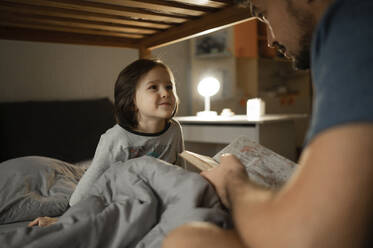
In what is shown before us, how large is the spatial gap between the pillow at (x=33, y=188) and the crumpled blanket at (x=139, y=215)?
36cm

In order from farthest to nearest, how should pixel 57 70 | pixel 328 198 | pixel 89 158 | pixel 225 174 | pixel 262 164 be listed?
pixel 57 70 → pixel 89 158 → pixel 262 164 → pixel 225 174 → pixel 328 198

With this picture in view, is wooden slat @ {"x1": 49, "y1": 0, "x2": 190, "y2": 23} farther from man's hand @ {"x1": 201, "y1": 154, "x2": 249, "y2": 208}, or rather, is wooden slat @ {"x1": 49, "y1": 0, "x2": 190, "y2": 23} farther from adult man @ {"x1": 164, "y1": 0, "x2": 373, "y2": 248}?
adult man @ {"x1": 164, "y1": 0, "x2": 373, "y2": 248}

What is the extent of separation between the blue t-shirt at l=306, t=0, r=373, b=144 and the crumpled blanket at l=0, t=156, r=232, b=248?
269 mm

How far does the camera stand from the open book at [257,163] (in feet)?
2.75

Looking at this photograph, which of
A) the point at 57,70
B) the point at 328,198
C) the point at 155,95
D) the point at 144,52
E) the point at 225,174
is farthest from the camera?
the point at 144,52

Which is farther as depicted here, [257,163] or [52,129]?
[52,129]

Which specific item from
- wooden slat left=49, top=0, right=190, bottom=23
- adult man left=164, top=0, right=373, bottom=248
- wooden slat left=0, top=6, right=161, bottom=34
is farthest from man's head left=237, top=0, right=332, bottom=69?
wooden slat left=0, top=6, right=161, bottom=34

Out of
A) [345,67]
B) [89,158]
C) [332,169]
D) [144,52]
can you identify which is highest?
[144,52]

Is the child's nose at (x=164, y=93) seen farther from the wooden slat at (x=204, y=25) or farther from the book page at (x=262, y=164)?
the wooden slat at (x=204, y=25)

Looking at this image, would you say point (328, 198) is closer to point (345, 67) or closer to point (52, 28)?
point (345, 67)

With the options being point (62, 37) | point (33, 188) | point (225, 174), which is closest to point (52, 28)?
point (62, 37)

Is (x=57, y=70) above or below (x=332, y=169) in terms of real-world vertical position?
above

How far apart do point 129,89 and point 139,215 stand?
717mm

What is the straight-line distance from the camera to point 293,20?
0.62m
